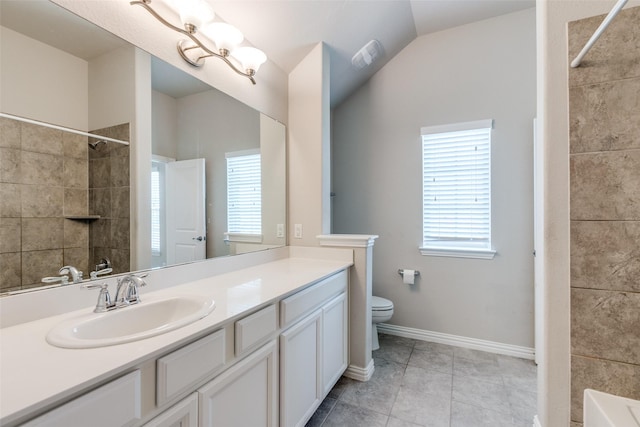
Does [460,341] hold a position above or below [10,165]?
below

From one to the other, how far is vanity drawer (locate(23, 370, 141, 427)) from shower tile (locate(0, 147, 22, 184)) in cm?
78

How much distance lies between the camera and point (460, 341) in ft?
8.48

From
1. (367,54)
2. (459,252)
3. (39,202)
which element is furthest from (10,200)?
(459,252)

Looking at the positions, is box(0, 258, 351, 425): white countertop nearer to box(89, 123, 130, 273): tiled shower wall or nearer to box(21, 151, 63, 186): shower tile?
box(89, 123, 130, 273): tiled shower wall

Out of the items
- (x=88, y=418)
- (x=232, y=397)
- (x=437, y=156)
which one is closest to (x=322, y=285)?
(x=232, y=397)

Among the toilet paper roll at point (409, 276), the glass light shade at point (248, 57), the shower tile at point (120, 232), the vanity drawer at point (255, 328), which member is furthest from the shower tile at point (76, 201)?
the toilet paper roll at point (409, 276)

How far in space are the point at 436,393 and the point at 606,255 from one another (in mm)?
1370

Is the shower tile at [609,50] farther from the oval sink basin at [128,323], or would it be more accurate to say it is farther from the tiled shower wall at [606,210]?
the oval sink basin at [128,323]

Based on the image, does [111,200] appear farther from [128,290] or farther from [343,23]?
[343,23]

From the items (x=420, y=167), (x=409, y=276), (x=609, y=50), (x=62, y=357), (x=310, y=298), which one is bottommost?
(x=409, y=276)

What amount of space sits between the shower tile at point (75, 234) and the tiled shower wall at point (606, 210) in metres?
1.94

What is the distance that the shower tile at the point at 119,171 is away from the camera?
1215 mm

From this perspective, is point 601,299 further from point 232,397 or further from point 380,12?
point 380,12

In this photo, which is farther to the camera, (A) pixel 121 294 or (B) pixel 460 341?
(B) pixel 460 341
